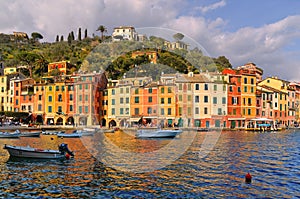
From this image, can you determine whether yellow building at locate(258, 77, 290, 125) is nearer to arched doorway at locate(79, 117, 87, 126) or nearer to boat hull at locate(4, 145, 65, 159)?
arched doorway at locate(79, 117, 87, 126)

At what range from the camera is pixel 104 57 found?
77438mm

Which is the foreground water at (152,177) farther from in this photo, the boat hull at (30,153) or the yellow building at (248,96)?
the yellow building at (248,96)

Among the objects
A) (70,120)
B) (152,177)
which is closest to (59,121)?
(70,120)

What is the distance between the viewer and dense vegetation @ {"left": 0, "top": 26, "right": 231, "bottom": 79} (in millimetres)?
52806

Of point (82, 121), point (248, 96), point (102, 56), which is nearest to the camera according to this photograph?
point (82, 121)

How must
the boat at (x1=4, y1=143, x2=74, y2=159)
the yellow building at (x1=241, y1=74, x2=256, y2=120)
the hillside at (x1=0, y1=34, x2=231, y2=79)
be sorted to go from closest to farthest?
the boat at (x1=4, y1=143, x2=74, y2=159)
the hillside at (x1=0, y1=34, x2=231, y2=79)
the yellow building at (x1=241, y1=74, x2=256, y2=120)

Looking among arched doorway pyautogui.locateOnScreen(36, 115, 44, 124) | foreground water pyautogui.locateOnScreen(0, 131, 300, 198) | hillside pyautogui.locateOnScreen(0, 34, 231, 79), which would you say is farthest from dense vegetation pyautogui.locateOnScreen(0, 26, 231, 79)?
arched doorway pyautogui.locateOnScreen(36, 115, 44, 124)

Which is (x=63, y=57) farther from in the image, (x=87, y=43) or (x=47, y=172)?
(x=47, y=172)

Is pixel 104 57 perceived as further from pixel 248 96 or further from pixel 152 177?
pixel 152 177

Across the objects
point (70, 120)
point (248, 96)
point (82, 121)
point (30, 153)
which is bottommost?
point (30, 153)

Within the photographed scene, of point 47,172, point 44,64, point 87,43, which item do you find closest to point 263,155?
point 47,172

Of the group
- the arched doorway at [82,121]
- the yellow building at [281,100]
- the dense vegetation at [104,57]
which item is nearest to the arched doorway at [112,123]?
the arched doorway at [82,121]

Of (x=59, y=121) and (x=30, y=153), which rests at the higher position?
(x=59, y=121)

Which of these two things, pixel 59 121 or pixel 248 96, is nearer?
pixel 248 96
